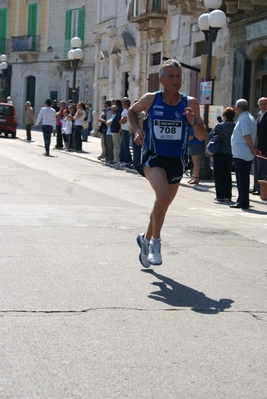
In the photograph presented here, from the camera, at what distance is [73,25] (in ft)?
164

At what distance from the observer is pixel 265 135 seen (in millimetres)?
16656

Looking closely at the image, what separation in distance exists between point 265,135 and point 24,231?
8.28m

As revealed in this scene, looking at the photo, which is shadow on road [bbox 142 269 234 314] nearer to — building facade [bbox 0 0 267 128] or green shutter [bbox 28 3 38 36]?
building facade [bbox 0 0 267 128]

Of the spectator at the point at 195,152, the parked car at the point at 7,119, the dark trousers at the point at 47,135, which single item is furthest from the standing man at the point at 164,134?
the parked car at the point at 7,119

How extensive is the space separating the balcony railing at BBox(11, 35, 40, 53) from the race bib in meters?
47.3

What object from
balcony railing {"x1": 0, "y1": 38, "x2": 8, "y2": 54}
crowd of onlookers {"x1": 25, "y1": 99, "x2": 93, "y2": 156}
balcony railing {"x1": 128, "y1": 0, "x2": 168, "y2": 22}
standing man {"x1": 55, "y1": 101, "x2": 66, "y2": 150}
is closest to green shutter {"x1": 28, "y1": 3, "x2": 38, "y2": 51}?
balcony railing {"x1": 0, "y1": 38, "x2": 8, "y2": 54}

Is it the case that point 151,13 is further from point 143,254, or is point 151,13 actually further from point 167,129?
point 143,254

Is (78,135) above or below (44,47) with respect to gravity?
below

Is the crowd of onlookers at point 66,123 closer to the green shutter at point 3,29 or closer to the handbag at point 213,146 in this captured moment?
the handbag at point 213,146

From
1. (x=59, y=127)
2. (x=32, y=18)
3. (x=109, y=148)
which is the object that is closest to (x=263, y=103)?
(x=109, y=148)

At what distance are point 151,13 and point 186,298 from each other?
2735cm

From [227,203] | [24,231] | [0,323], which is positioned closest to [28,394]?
[0,323]

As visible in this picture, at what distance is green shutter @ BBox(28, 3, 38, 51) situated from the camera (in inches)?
2110

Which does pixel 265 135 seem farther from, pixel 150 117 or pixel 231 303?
pixel 231 303
